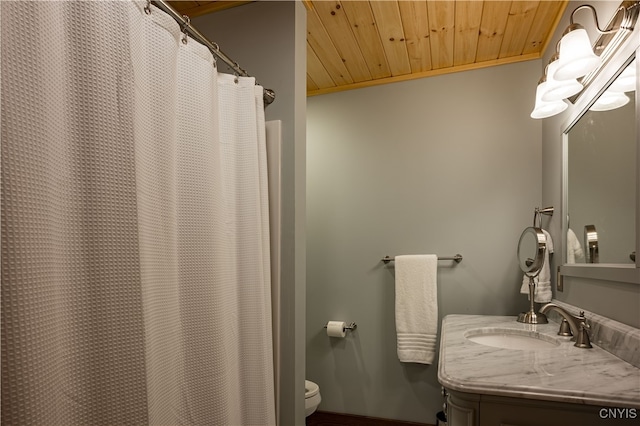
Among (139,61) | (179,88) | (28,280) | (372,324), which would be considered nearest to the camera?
(28,280)

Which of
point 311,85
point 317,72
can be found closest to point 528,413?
point 317,72

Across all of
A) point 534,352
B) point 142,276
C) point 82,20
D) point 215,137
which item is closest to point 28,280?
point 142,276

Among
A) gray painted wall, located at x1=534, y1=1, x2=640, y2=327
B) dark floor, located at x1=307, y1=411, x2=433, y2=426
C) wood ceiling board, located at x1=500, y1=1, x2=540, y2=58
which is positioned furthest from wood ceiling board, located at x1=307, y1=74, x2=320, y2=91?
dark floor, located at x1=307, y1=411, x2=433, y2=426

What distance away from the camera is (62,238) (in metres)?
0.67

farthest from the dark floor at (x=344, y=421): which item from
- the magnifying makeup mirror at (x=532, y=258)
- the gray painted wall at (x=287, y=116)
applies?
the magnifying makeup mirror at (x=532, y=258)

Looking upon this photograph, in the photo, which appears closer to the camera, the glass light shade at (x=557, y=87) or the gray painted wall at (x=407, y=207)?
the glass light shade at (x=557, y=87)

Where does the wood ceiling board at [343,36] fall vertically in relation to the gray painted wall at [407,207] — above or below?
above

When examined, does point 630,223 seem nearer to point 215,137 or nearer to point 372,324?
point 215,137

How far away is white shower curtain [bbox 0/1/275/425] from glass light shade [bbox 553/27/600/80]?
1.22 meters

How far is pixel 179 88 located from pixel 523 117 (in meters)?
1.91

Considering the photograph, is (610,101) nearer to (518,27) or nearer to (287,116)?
(518,27)

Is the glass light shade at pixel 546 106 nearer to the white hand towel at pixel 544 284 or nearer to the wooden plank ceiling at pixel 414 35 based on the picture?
the wooden plank ceiling at pixel 414 35

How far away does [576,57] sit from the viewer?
1.20 metres

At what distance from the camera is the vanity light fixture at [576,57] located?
3.53 feet
